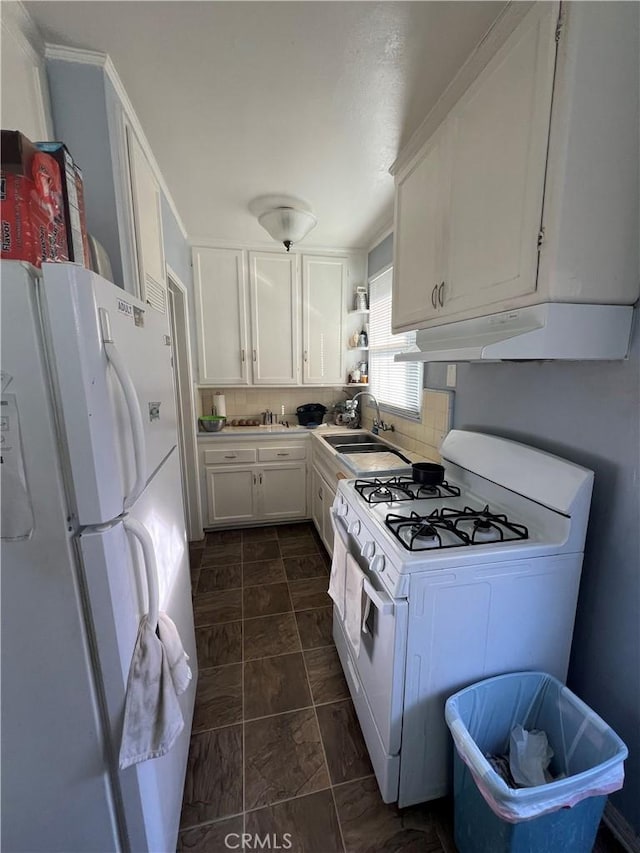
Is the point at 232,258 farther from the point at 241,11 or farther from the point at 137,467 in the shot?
the point at 137,467

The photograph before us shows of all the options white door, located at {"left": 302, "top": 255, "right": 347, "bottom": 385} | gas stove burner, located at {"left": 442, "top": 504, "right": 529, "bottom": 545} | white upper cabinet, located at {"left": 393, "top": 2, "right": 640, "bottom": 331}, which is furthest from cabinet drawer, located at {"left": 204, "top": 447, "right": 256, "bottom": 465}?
white upper cabinet, located at {"left": 393, "top": 2, "right": 640, "bottom": 331}

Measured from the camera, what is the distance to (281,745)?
4.59 feet

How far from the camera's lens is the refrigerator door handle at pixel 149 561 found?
823mm

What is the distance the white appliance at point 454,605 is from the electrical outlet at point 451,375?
664 millimetres

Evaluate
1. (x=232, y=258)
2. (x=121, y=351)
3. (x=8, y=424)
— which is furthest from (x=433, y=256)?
(x=232, y=258)

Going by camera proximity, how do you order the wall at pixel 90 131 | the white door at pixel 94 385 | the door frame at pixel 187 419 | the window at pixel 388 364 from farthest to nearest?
the door frame at pixel 187 419 → the window at pixel 388 364 → the wall at pixel 90 131 → the white door at pixel 94 385

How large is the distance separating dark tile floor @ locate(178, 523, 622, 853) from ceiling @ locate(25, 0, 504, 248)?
2577mm

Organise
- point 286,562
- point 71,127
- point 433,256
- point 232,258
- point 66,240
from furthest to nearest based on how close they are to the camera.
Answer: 1. point 232,258
2. point 286,562
3. point 433,256
4. point 71,127
5. point 66,240

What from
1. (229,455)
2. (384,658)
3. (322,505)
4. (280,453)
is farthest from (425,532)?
(229,455)

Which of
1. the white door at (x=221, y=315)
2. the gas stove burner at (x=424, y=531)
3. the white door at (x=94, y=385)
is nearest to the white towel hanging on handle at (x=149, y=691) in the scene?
the white door at (x=94, y=385)

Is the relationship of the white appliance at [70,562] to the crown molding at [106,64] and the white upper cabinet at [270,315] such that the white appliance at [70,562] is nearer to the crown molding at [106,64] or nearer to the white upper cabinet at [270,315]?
the crown molding at [106,64]

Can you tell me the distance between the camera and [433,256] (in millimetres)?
1453

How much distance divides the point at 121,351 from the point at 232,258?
2.56 metres

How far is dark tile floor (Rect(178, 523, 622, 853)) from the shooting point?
1136 millimetres
